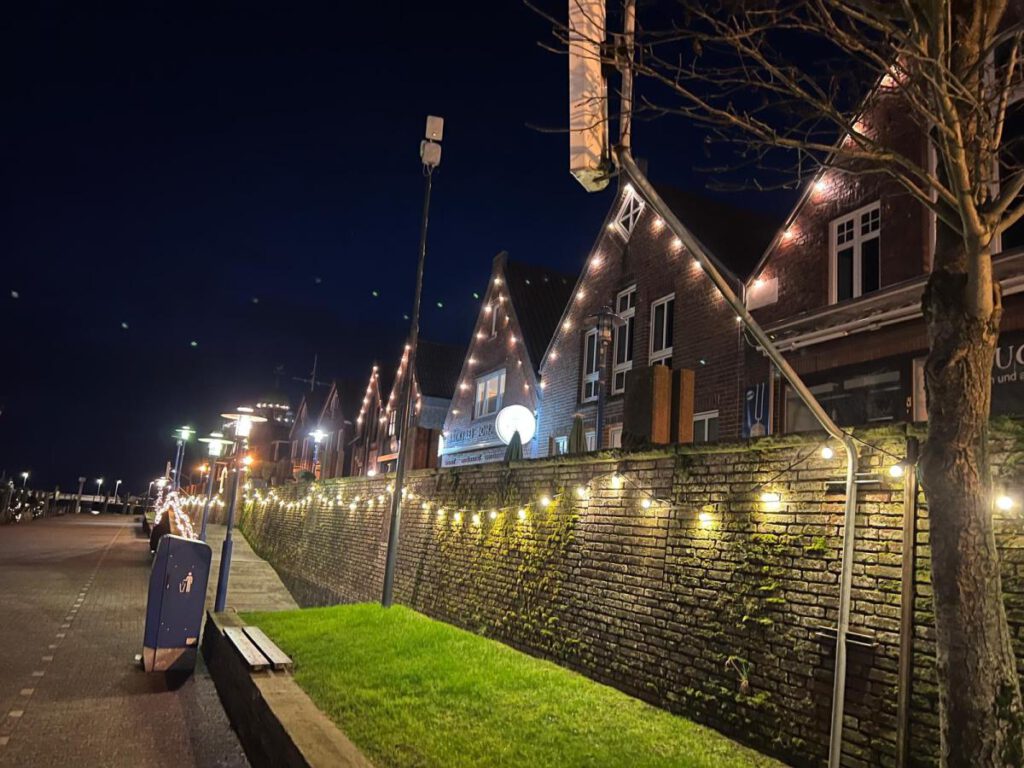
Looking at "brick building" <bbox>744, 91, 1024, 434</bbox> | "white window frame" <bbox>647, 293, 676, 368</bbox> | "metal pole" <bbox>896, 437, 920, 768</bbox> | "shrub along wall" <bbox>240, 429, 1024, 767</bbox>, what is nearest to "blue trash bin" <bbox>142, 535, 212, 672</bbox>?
"shrub along wall" <bbox>240, 429, 1024, 767</bbox>

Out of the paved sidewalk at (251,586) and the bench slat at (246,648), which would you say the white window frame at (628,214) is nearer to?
the bench slat at (246,648)

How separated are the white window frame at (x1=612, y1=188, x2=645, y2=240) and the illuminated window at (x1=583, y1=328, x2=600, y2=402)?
2.64 metres

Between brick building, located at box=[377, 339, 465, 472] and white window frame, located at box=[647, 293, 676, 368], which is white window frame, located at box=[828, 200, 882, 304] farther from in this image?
brick building, located at box=[377, 339, 465, 472]

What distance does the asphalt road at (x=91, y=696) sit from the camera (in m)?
7.04

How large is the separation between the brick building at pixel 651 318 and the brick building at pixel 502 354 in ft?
4.77

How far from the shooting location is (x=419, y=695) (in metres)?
7.68

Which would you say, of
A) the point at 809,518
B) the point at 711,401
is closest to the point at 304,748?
the point at 809,518

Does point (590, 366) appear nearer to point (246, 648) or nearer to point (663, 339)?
point (663, 339)

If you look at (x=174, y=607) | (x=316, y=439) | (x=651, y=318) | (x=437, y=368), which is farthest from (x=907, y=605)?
(x=316, y=439)

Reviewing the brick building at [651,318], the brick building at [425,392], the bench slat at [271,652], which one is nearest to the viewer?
the bench slat at [271,652]

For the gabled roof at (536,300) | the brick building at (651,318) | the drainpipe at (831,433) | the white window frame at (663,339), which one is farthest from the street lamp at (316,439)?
the drainpipe at (831,433)

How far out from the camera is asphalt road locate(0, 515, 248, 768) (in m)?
7.04

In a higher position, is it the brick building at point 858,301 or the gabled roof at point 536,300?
the gabled roof at point 536,300

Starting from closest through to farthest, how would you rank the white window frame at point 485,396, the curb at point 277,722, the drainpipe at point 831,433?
the drainpipe at point 831,433 → the curb at point 277,722 → the white window frame at point 485,396
